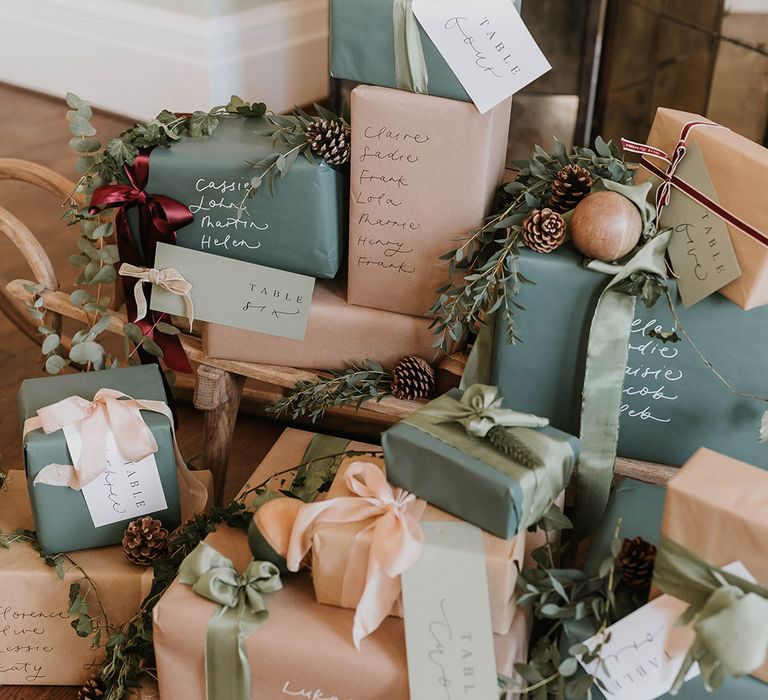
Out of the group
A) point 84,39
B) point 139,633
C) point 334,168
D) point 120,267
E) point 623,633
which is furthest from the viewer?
point 84,39

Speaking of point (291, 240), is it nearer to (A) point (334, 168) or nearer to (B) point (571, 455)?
(A) point (334, 168)

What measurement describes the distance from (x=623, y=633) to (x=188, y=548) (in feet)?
1.64

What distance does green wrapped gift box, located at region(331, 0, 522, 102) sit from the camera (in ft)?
3.39

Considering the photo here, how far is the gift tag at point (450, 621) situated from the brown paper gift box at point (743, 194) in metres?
0.39

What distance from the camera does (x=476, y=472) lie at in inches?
34.0

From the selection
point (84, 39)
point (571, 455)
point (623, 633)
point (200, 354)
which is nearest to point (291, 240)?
point (200, 354)

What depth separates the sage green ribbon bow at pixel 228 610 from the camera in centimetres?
92

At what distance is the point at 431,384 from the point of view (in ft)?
3.88

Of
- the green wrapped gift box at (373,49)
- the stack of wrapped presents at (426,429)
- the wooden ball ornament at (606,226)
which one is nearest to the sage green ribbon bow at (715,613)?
the stack of wrapped presents at (426,429)

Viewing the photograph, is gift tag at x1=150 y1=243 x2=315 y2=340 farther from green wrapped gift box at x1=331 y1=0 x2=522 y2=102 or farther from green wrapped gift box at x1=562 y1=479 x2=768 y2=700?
green wrapped gift box at x1=562 y1=479 x2=768 y2=700

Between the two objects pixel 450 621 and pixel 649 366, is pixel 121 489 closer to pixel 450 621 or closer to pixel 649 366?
pixel 450 621

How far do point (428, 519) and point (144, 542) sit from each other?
368mm

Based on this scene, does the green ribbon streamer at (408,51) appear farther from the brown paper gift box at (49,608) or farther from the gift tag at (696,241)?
the brown paper gift box at (49,608)

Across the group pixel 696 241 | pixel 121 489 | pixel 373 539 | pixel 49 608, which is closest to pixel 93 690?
→ pixel 49 608
